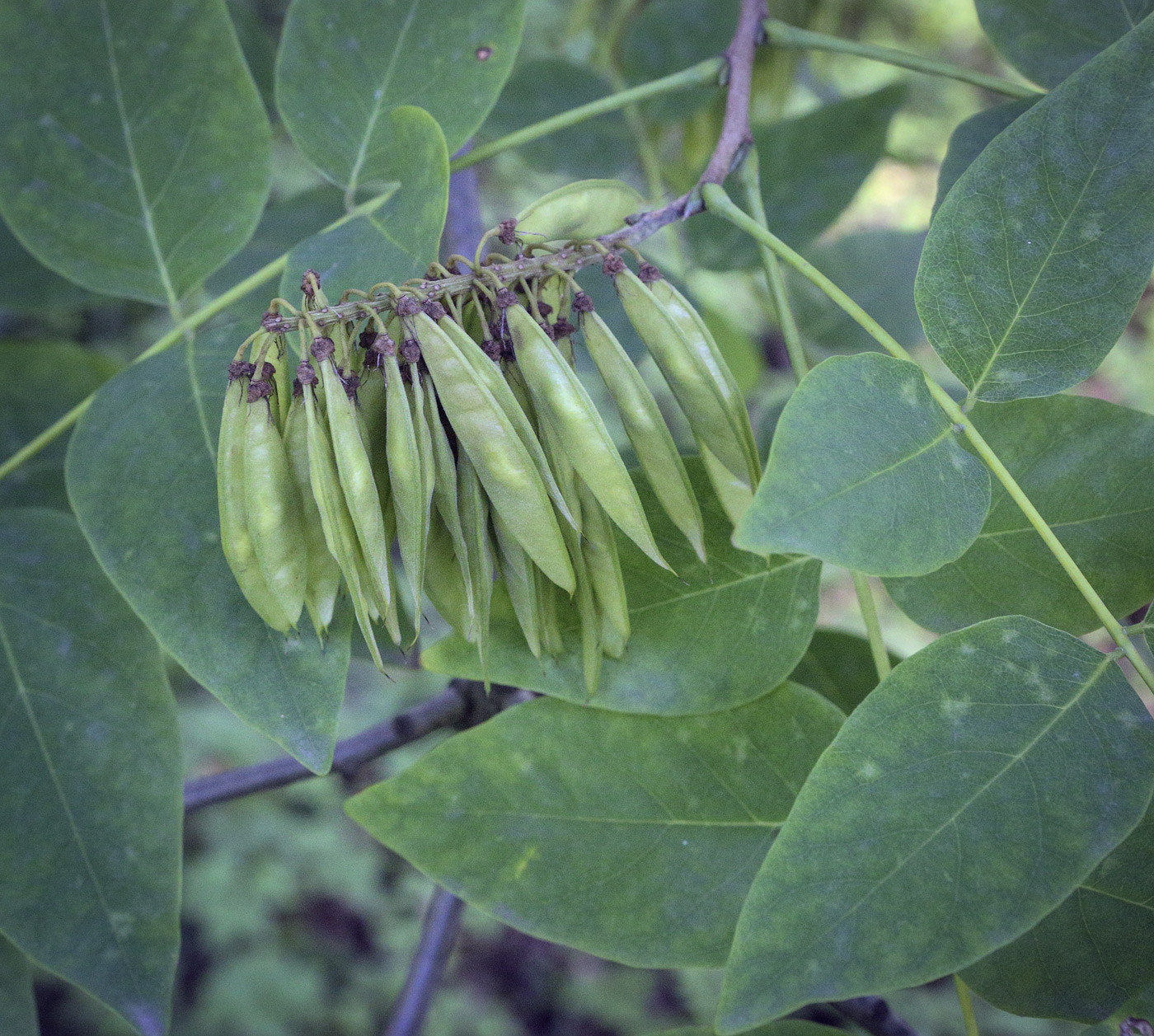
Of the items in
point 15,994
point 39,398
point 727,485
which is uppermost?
point 727,485

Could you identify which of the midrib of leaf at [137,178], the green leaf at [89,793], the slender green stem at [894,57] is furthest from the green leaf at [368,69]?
the green leaf at [89,793]

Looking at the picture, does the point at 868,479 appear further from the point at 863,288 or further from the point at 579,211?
the point at 863,288

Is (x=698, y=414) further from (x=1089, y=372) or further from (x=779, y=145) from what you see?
(x=779, y=145)

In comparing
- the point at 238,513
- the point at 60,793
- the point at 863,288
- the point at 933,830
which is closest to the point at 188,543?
the point at 238,513

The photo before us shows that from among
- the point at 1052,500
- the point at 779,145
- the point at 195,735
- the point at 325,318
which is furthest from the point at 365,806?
the point at 195,735

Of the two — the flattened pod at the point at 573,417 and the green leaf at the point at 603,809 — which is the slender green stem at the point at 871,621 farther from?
the flattened pod at the point at 573,417

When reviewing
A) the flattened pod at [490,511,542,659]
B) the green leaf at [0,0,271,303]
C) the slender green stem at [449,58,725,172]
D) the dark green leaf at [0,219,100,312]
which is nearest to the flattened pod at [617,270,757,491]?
the flattened pod at [490,511,542,659]

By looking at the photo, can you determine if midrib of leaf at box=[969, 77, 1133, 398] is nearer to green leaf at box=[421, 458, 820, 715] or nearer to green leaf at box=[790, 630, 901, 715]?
green leaf at box=[421, 458, 820, 715]
